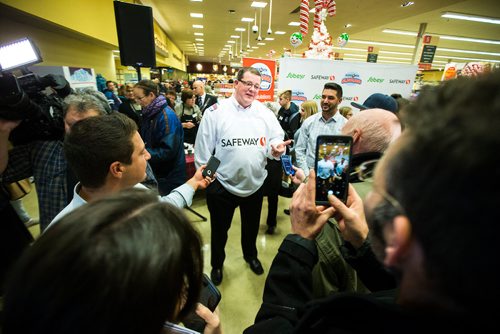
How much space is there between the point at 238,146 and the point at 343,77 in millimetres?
3735

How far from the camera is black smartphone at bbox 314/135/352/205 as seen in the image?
0.89 m

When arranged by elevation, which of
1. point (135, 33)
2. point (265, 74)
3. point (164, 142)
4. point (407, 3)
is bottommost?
point (164, 142)

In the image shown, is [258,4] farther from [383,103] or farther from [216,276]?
[216,276]

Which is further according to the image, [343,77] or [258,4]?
[258,4]

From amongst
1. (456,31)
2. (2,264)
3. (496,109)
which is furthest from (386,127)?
(456,31)

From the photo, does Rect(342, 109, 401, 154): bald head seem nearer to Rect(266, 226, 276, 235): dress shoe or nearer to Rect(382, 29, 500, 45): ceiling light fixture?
Rect(266, 226, 276, 235): dress shoe

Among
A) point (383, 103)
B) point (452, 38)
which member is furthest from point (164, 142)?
point (452, 38)

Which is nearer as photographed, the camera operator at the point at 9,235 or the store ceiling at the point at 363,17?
the camera operator at the point at 9,235

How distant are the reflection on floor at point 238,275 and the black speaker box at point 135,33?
209 centimetres

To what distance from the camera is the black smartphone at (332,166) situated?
0.89 metres

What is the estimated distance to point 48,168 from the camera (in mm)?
1483

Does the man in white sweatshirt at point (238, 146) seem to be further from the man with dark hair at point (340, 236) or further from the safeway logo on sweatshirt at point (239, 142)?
the man with dark hair at point (340, 236)

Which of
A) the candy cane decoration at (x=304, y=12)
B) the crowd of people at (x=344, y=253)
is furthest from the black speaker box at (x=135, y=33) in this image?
the candy cane decoration at (x=304, y=12)

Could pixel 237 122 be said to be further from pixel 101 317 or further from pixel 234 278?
pixel 101 317
